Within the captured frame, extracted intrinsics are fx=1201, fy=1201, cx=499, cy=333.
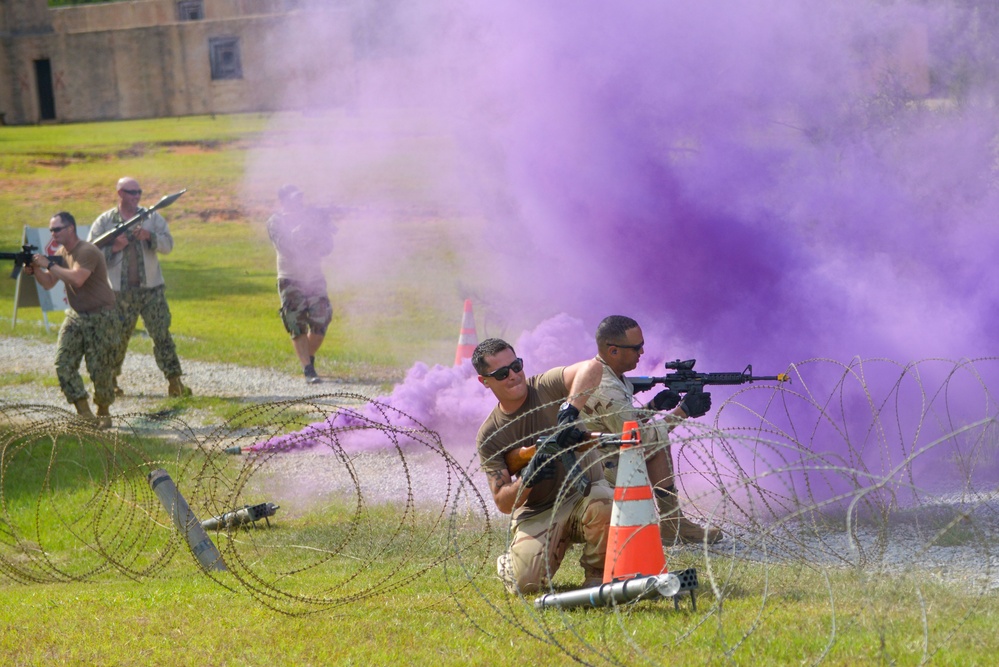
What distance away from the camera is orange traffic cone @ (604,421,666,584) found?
5117 mm

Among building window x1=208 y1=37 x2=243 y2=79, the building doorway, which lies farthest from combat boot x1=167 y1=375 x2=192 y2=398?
the building doorway

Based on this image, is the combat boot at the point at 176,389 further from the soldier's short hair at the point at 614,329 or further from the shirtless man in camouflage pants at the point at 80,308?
the soldier's short hair at the point at 614,329

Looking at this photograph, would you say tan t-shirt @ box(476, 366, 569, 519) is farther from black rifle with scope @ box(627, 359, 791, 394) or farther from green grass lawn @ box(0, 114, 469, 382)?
green grass lawn @ box(0, 114, 469, 382)

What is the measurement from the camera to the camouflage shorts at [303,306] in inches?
477

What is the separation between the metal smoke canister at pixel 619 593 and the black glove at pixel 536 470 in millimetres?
482

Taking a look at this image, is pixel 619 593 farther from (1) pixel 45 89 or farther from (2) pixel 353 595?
(1) pixel 45 89

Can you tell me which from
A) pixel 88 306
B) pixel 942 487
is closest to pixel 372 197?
pixel 88 306

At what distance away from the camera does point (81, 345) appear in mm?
9984

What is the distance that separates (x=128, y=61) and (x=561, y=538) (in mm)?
15288

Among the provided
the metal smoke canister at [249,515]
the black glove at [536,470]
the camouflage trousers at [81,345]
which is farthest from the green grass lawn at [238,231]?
the black glove at [536,470]

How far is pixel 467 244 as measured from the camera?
1484cm

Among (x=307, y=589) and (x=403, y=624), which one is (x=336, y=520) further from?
(x=403, y=624)

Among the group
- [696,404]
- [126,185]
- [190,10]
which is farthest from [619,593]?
[190,10]

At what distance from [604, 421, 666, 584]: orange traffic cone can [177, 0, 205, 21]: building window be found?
1443cm
